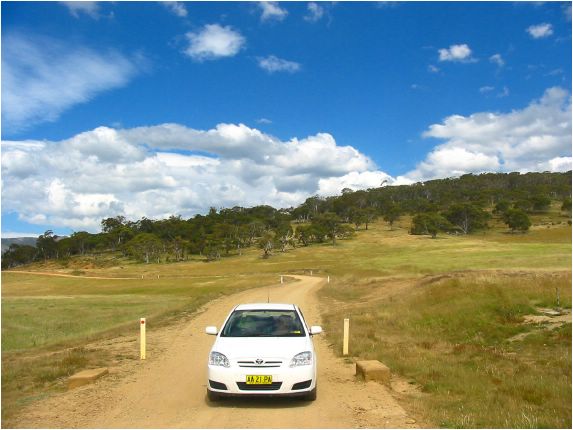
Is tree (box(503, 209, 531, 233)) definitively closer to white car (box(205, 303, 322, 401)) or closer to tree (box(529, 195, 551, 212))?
tree (box(529, 195, 551, 212))

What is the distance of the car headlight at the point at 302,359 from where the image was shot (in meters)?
9.36

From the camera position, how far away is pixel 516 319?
19812 millimetres

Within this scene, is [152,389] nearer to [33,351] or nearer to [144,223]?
[33,351]

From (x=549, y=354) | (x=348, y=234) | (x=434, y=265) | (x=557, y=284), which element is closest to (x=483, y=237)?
(x=348, y=234)

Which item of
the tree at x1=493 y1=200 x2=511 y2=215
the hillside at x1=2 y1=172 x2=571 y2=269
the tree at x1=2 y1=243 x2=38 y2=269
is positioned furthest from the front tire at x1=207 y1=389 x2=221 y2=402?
the tree at x1=2 y1=243 x2=38 y2=269

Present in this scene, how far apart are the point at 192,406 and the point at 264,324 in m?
2.28

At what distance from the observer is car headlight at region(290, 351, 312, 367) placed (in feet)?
30.7

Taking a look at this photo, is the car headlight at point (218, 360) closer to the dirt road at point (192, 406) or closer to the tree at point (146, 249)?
the dirt road at point (192, 406)

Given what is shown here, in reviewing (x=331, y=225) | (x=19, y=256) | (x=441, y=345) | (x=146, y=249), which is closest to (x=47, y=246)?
(x=19, y=256)

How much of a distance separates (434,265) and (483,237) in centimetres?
6102

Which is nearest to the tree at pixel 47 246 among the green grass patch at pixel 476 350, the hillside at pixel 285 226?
the hillside at pixel 285 226

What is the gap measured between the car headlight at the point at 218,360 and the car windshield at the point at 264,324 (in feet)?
3.12

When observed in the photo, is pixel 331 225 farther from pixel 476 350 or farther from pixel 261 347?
pixel 261 347

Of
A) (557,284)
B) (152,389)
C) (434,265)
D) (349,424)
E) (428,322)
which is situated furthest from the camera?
(434,265)
